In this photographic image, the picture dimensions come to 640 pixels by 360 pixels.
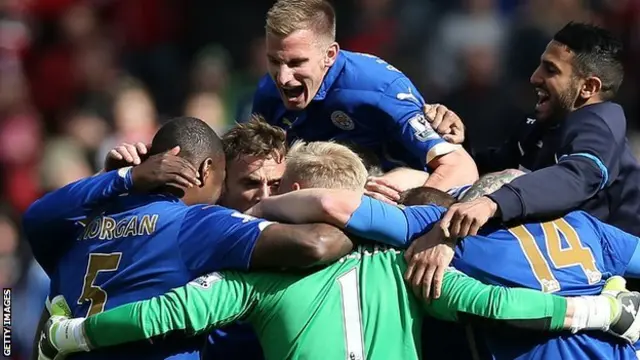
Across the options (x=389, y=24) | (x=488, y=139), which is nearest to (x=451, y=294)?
(x=488, y=139)

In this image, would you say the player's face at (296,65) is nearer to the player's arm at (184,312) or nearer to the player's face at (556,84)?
the player's face at (556,84)

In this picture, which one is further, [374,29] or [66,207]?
[374,29]

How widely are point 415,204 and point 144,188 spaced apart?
104cm

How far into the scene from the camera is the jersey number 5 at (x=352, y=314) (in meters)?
4.94

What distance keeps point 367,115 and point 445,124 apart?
0.35m

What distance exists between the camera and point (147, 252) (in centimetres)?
514

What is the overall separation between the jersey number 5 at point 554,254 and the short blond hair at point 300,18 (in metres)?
1.56

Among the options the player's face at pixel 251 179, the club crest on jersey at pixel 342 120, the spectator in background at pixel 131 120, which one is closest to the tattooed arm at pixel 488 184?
the player's face at pixel 251 179

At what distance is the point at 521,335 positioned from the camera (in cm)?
509

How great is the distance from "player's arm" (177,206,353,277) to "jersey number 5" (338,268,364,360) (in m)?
0.09

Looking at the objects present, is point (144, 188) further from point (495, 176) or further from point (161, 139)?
point (495, 176)

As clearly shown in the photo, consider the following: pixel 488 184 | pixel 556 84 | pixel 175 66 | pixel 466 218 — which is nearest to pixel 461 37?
pixel 175 66

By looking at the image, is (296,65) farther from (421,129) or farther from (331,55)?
(421,129)

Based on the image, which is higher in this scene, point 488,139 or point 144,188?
point 144,188
